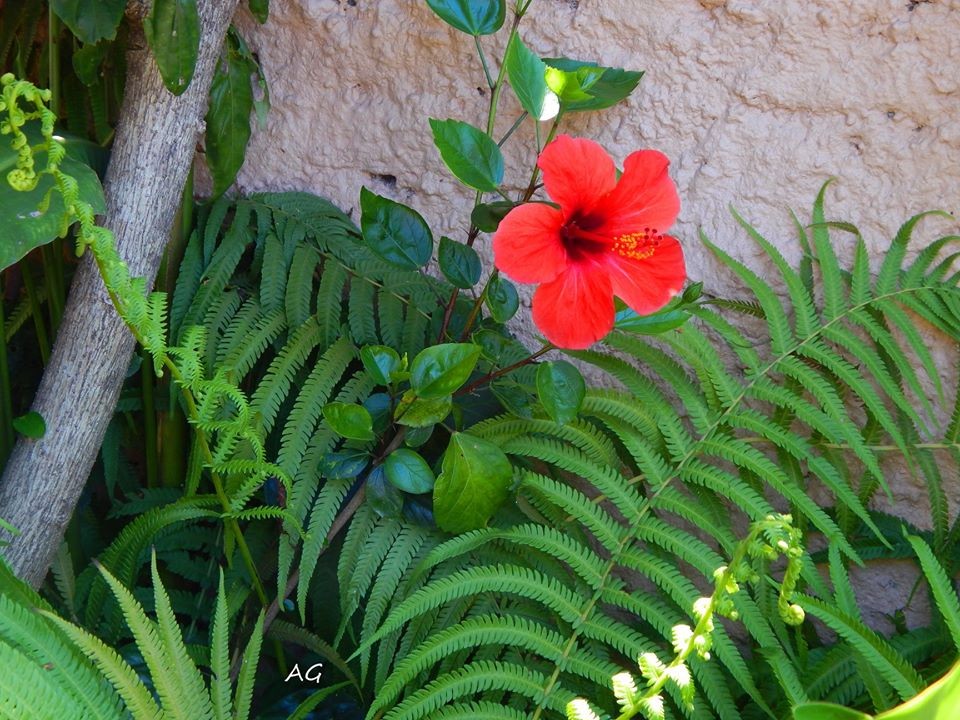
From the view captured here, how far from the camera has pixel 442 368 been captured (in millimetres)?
1197

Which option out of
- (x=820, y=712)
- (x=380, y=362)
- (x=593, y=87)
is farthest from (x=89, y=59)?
(x=820, y=712)

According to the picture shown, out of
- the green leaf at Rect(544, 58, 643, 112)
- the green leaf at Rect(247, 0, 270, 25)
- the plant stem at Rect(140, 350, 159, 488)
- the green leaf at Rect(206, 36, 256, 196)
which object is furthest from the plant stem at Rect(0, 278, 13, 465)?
the green leaf at Rect(544, 58, 643, 112)

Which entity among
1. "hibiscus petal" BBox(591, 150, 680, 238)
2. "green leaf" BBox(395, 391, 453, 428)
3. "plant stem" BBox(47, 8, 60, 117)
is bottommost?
"green leaf" BBox(395, 391, 453, 428)

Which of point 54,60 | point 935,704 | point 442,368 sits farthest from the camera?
point 54,60

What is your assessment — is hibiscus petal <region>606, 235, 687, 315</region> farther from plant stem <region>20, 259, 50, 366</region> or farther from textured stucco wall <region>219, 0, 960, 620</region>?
plant stem <region>20, 259, 50, 366</region>

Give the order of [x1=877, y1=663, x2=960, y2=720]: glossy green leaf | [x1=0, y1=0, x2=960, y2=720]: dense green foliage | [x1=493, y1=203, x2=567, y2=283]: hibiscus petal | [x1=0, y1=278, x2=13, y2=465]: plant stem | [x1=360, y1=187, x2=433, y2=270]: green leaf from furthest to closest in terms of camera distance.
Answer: [x1=0, y1=278, x2=13, y2=465]: plant stem < [x1=360, y1=187, x2=433, y2=270]: green leaf < [x1=0, y1=0, x2=960, y2=720]: dense green foliage < [x1=493, y1=203, x2=567, y2=283]: hibiscus petal < [x1=877, y1=663, x2=960, y2=720]: glossy green leaf

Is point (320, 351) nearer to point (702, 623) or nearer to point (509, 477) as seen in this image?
point (509, 477)

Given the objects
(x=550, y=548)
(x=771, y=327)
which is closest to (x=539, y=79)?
(x=771, y=327)

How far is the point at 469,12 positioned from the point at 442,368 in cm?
54

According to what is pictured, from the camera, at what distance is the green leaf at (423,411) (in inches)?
49.8

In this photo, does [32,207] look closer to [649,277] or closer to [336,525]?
[336,525]

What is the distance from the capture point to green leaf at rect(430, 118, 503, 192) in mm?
1187

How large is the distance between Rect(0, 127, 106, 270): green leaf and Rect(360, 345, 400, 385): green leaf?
0.41 metres

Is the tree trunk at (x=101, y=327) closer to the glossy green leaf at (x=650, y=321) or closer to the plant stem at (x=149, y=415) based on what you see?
the plant stem at (x=149, y=415)
